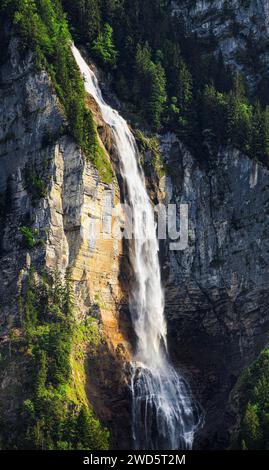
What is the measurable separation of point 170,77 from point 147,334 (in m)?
21.9

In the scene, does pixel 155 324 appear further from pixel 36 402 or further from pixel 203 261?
pixel 36 402

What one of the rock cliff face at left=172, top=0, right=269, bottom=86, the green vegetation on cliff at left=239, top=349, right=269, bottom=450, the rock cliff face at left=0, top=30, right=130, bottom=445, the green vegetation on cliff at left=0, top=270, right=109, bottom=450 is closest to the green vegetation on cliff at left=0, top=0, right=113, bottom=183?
the rock cliff face at left=0, top=30, right=130, bottom=445

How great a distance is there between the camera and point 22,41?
66.9m

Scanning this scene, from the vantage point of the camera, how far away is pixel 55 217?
61.3 m

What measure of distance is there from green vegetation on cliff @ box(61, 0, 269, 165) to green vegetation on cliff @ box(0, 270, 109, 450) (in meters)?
17.5

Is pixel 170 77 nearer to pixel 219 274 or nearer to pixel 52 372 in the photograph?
pixel 219 274

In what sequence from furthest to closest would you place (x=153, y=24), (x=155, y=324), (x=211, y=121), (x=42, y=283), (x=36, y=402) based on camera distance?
(x=153, y=24) < (x=211, y=121) < (x=155, y=324) < (x=42, y=283) < (x=36, y=402)

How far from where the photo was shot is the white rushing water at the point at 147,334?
57.7 metres

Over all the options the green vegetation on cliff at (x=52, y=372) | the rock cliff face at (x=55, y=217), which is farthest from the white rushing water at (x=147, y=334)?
the green vegetation on cliff at (x=52, y=372)

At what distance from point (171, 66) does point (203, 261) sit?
55.8 ft

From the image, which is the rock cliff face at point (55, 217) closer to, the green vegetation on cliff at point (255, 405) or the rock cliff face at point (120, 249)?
the rock cliff face at point (120, 249)

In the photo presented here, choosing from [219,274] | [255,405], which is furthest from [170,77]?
[255,405]
